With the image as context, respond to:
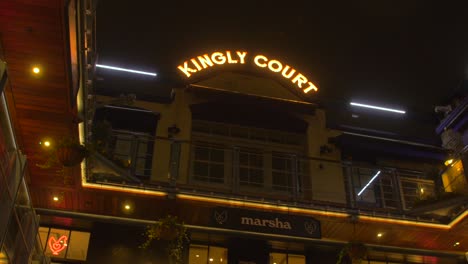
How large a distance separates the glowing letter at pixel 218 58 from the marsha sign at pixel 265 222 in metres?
5.17

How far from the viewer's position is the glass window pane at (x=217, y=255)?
11266mm

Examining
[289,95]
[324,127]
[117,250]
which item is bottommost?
[117,250]

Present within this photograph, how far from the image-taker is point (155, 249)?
433 inches

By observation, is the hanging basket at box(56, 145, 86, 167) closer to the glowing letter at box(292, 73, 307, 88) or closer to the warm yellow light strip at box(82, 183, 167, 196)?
the warm yellow light strip at box(82, 183, 167, 196)

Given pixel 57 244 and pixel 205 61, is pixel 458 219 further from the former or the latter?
pixel 57 244

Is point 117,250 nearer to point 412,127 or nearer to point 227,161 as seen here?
point 227,161

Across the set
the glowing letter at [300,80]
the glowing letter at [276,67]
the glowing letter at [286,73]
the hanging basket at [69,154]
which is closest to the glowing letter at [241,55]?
the glowing letter at [276,67]

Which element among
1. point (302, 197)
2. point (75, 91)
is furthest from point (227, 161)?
point (75, 91)

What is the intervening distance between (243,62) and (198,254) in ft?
18.4

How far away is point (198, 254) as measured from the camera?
11.3 metres

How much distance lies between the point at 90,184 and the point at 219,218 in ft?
8.66

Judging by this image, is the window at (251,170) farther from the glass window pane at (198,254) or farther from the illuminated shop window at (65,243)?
the illuminated shop window at (65,243)

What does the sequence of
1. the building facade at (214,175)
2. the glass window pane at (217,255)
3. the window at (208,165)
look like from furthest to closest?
1. the window at (208,165)
2. the glass window pane at (217,255)
3. the building facade at (214,175)

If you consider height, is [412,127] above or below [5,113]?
above
